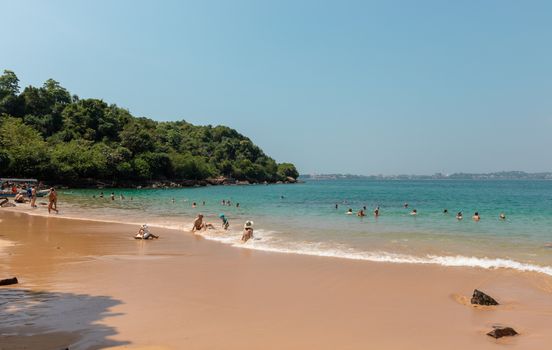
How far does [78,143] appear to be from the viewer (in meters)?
89.2

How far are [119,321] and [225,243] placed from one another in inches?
451

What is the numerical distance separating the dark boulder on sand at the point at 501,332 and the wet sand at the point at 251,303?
0.40ft

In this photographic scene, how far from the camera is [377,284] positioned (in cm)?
1156

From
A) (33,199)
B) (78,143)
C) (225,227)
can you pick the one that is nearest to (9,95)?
(78,143)

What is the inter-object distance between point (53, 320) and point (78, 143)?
8978cm

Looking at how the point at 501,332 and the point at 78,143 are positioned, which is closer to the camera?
the point at 501,332

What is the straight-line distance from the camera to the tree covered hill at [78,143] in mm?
74125

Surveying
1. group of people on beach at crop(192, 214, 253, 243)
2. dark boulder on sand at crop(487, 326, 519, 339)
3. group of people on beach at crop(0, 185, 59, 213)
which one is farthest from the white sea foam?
group of people on beach at crop(0, 185, 59, 213)

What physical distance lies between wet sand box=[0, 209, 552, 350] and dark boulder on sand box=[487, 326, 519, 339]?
0.40 ft

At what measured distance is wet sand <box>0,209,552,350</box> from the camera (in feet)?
23.9

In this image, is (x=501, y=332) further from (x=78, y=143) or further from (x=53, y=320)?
(x=78, y=143)

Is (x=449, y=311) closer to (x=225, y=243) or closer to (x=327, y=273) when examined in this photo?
(x=327, y=273)

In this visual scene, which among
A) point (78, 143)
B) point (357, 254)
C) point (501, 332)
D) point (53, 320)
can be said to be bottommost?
point (357, 254)

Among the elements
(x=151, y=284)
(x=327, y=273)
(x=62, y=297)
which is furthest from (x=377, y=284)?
(x=62, y=297)
